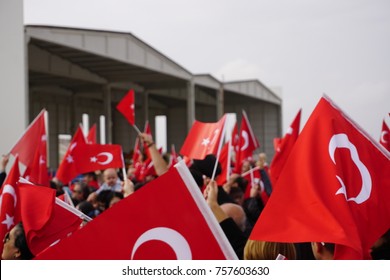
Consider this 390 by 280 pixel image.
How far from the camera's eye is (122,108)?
8656 mm

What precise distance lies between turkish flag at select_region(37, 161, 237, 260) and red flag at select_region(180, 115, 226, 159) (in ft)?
12.5

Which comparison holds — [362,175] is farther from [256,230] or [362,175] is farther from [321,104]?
[256,230]

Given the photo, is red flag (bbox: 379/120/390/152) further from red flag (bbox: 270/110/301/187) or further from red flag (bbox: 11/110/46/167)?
red flag (bbox: 11/110/46/167)

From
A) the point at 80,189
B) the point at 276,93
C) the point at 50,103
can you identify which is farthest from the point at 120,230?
the point at 276,93

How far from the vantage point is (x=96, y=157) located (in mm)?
8141

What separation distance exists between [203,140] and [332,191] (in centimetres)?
398

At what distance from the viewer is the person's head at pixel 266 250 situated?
284 cm

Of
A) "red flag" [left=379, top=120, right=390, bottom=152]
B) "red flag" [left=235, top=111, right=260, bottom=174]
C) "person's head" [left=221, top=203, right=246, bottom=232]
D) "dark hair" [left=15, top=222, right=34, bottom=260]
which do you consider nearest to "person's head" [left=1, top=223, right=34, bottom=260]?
"dark hair" [left=15, top=222, right=34, bottom=260]

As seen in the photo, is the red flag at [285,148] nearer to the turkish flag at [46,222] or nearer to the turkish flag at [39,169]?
the turkish flag at [39,169]

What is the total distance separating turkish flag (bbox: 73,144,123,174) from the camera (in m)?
7.98

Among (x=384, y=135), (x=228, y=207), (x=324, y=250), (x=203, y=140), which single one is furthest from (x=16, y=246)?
(x=384, y=135)

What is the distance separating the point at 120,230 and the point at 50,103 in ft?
119

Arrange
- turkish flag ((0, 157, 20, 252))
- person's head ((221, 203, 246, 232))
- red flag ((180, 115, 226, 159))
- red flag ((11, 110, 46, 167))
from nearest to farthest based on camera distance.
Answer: turkish flag ((0, 157, 20, 252)) → person's head ((221, 203, 246, 232)) → red flag ((180, 115, 226, 159)) → red flag ((11, 110, 46, 167))

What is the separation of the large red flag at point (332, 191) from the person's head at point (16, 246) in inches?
73.7
